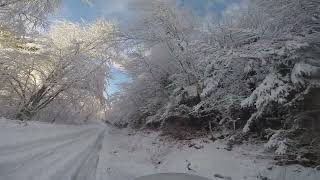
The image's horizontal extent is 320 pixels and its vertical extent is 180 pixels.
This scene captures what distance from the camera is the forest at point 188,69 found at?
7.96 m

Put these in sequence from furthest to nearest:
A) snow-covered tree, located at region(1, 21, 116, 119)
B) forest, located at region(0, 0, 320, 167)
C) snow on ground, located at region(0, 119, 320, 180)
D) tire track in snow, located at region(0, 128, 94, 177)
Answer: snow-covered tree, located at region(1, 21, 116, 119)
forest, located at region(0, 0, 320, 167)
snow on ground, located at region(0, 119, 320, 180)
tire track in snow, located at region(0, 128, 94, 177)

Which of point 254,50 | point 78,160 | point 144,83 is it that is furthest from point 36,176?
point 144,83

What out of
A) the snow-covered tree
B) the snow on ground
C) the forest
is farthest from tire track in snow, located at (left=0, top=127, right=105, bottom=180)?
the snow-covered tree

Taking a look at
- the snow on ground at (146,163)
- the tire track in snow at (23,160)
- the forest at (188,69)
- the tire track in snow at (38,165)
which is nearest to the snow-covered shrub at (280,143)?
the forest at (188,69)

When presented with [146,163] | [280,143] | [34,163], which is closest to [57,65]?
[146,163]

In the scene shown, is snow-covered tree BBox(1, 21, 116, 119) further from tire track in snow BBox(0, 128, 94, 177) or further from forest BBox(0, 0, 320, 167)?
tire track in snow BBox(0, 128, 94, 177)

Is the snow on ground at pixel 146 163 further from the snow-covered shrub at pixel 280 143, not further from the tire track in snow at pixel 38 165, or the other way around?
the snow-covered shrub at pixel 280 143

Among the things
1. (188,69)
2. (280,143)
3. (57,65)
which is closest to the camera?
(280,143)

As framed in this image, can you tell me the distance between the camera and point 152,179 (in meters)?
4.19

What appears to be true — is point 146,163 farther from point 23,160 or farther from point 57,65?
point 57,65

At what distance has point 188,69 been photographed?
1330 centimetres

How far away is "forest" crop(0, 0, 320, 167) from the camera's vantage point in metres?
7.96

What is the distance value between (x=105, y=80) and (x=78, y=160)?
14.4 metres

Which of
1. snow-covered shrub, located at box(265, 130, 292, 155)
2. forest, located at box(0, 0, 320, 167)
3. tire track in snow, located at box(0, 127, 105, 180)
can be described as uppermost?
forest, located at box(0, 0, 320, 167)
